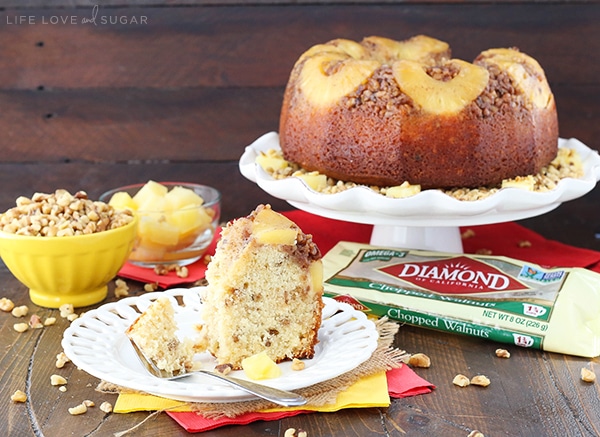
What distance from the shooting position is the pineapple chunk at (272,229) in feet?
3.91

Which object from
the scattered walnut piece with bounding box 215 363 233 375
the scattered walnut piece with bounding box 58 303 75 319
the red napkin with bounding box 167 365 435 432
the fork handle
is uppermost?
the fork handle

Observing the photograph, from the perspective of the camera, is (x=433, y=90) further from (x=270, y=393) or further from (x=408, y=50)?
(x=270, y=393)

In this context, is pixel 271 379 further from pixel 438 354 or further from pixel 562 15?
pixel 562 15

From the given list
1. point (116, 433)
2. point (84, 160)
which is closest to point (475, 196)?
point (116, 433)

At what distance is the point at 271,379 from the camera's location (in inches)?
44.6

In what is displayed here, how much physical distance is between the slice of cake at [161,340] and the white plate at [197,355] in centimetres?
3

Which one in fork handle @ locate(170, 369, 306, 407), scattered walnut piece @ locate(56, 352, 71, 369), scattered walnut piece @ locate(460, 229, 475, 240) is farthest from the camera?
scattered walnut piece @ locate(460, 229, 475, 240)

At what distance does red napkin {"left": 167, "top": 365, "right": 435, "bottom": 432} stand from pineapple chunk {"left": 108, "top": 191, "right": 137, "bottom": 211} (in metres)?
0.72

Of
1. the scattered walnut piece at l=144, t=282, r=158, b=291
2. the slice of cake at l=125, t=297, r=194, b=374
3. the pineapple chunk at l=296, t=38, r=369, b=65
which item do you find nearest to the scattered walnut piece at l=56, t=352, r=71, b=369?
the slice of cake at l=125, t=297, r=194, b=374

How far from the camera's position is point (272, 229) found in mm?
1201

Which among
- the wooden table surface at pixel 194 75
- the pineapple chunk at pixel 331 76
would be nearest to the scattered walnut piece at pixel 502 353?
the pineapple chunk at pixel 331 76

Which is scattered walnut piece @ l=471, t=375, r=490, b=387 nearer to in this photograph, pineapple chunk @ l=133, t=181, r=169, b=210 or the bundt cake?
the bundt cake

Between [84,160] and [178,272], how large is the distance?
770mm

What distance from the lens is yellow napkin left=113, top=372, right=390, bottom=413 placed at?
1095 mm
